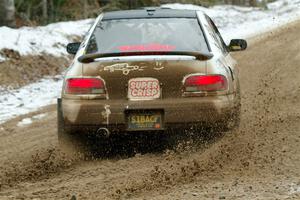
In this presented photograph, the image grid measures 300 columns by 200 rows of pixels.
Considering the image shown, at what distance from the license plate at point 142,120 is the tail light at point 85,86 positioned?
39 centimetres

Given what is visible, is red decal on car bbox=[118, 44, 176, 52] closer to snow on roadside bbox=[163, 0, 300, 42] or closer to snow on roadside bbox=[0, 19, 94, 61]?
snow on roadside bbox=[0, 19, 94, 61]

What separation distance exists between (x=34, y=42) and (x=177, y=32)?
9.57 metres

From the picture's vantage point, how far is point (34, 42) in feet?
52.7

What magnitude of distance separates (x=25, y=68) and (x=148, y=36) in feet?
26.1

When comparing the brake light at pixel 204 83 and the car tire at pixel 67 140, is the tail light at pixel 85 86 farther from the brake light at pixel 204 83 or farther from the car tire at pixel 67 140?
the brake light at pixel 204 83

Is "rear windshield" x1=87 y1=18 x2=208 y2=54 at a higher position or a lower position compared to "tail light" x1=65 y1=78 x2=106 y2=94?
→ higher

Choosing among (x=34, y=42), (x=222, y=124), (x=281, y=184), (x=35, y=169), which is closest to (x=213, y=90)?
(x=222, y=124)

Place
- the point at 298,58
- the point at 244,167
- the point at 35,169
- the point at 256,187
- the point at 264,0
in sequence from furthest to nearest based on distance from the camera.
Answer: the point at 264,0, the point at 298,58, the point at 35,169, the point at 244,167, the point at 256,187

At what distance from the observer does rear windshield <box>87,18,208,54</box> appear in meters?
6.73

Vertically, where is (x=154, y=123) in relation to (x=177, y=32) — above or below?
below

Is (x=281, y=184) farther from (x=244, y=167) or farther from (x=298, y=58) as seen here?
(x=298, y=58)

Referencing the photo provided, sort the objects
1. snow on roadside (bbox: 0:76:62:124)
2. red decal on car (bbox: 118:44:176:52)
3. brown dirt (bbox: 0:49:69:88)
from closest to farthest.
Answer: red decal on car (bbox: 118:44:176:52) → snow on roadside (bbox: 0:76:62:124) → brown dirt (bbox: 0:49:69:88)

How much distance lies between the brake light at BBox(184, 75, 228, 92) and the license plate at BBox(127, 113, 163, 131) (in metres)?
0.41

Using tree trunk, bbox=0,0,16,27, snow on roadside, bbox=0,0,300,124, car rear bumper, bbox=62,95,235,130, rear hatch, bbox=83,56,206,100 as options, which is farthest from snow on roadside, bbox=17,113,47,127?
tree trunk, bbox=0,0,16,27
